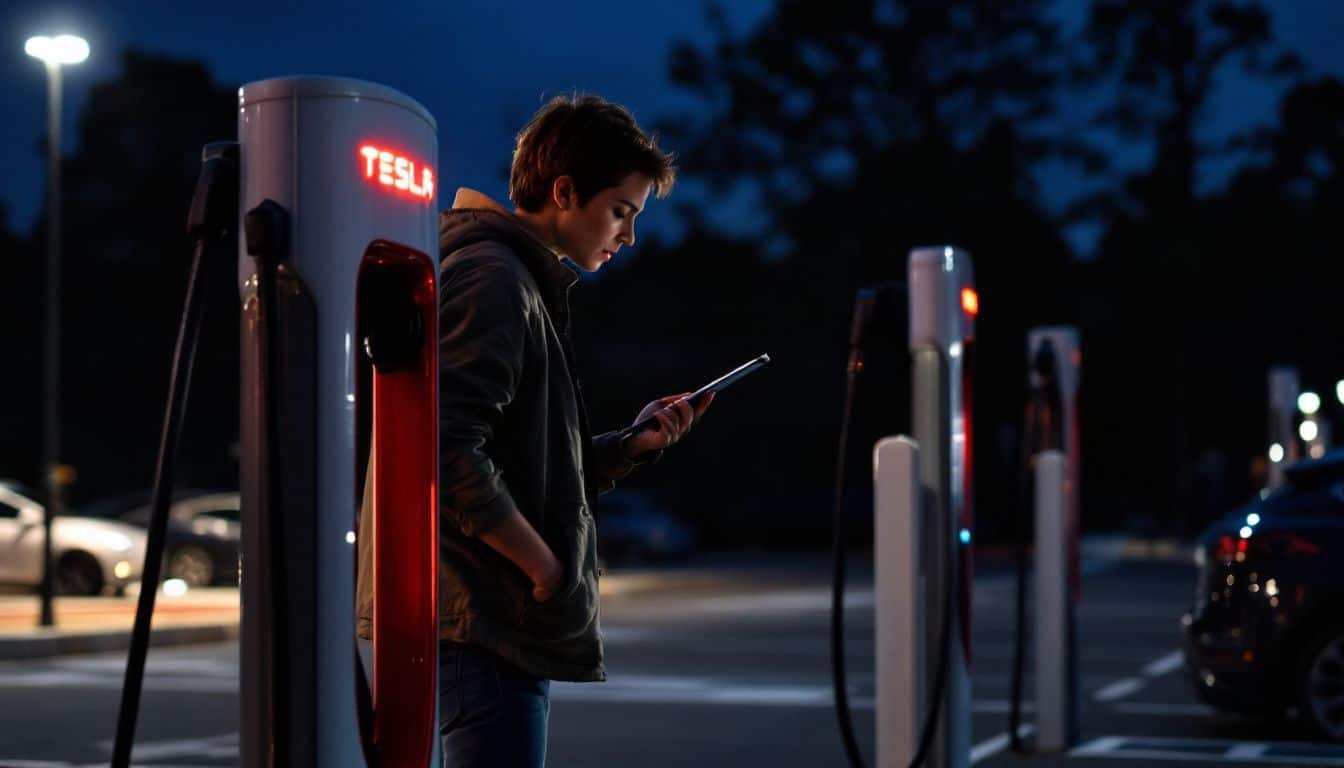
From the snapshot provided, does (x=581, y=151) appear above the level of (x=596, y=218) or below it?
above

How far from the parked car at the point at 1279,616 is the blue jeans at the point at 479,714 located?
7787 millimetres

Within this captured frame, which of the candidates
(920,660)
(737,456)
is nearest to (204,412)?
(737,456)

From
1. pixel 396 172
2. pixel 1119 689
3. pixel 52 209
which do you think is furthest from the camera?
pixel 52 209

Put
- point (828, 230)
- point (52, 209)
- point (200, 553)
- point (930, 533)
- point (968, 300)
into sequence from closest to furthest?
point (930, 533), point (968, 300), point (52, 209), point (200, 553), point (828, 230)

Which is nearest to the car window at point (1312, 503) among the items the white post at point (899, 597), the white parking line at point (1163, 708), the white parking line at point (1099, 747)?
the white parking line at point (1099, 747)

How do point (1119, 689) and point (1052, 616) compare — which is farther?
point (1119, 689)

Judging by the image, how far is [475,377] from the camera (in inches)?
133

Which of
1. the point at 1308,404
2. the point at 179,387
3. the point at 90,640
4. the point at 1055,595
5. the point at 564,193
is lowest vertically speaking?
the point at 90,640

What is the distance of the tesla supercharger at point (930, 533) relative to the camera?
736cm

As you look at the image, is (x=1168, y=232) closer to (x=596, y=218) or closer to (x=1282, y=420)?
(x=1282, y=420)

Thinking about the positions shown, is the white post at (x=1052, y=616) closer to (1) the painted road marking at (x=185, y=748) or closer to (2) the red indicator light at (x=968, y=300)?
(2) the red indicator light at (x=968, y=300)

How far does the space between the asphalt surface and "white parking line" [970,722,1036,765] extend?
0.02m

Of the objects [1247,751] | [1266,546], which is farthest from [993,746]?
[1266,546]

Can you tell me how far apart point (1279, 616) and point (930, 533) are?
11.8 ft
